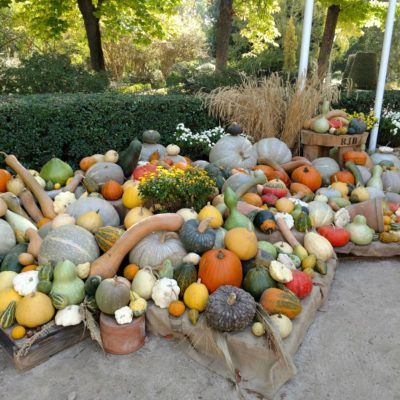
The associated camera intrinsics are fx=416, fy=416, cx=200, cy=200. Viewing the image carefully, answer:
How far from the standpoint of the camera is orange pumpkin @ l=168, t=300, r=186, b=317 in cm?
300

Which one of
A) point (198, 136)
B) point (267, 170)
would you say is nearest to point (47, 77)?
point (198, 136)

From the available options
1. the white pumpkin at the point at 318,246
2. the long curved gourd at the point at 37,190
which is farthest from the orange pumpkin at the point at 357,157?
the long curved gourd at the point at 37,190

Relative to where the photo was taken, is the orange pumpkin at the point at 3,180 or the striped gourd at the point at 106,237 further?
the orange pumpkin at the point at 3,180

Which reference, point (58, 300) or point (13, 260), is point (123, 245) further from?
point (13, 260)

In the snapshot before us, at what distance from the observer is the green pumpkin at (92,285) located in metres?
3.08

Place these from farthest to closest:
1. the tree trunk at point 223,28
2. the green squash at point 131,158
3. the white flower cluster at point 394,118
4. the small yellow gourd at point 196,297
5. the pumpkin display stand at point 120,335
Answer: the tree trunk at point 223,28 → the white flower cluster at point 394,118 → the green squash at point 131,158 → the small yellow gourd at point 196,297 → the pumpkin display stand at point 120,335

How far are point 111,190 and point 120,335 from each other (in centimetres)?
190

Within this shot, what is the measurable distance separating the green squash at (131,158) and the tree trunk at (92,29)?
6422 mm

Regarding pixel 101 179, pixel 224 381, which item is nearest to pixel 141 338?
pixel 224 381

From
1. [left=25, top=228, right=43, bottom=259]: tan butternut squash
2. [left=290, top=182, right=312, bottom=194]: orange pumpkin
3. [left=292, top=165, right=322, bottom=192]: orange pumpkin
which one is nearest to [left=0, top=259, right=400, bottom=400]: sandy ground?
[left=25, top=228, right=43, bottom=259]: tan butternut squash

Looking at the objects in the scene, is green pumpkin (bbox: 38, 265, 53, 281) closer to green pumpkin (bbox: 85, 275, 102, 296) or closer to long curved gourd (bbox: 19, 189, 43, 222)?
green pumpkin (bbox: 85, 275, 102, 296)

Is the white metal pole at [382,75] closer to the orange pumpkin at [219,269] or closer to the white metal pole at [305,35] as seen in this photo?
the white metal pole at [305,35]

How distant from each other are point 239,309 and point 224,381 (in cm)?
47

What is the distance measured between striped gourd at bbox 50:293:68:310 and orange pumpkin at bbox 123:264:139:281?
0.54 meters
